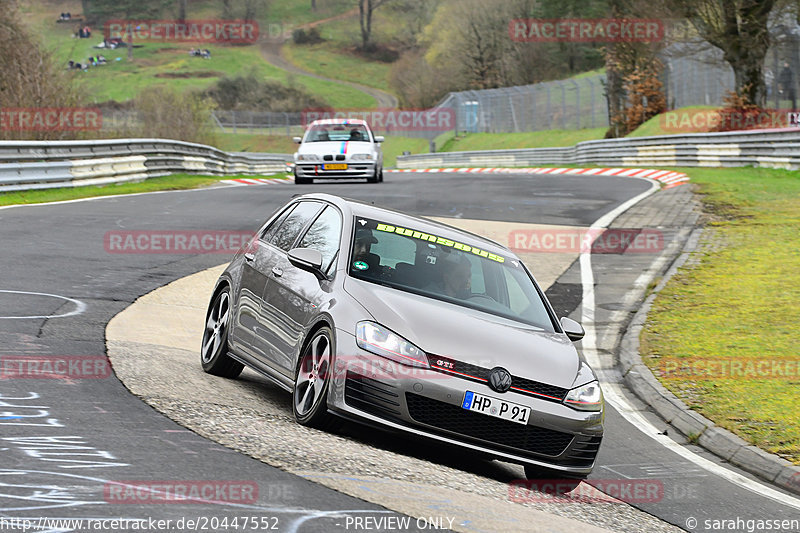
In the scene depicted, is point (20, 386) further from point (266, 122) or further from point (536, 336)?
point (266, 122)

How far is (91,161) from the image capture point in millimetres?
26062

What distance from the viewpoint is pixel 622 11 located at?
5603 centimetres

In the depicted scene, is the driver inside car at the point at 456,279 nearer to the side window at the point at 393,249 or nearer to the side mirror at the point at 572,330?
the side window at the point at 393,249

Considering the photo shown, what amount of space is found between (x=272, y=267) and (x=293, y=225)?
0.50 meters

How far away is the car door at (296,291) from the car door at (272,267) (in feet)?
0.05

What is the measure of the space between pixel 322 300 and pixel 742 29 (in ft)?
117

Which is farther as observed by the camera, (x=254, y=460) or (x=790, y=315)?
(x=790, y=315)

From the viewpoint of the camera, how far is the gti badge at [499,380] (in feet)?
21.8

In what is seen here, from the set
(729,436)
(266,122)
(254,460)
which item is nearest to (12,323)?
(254,460)

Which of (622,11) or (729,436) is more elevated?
(622,11)
